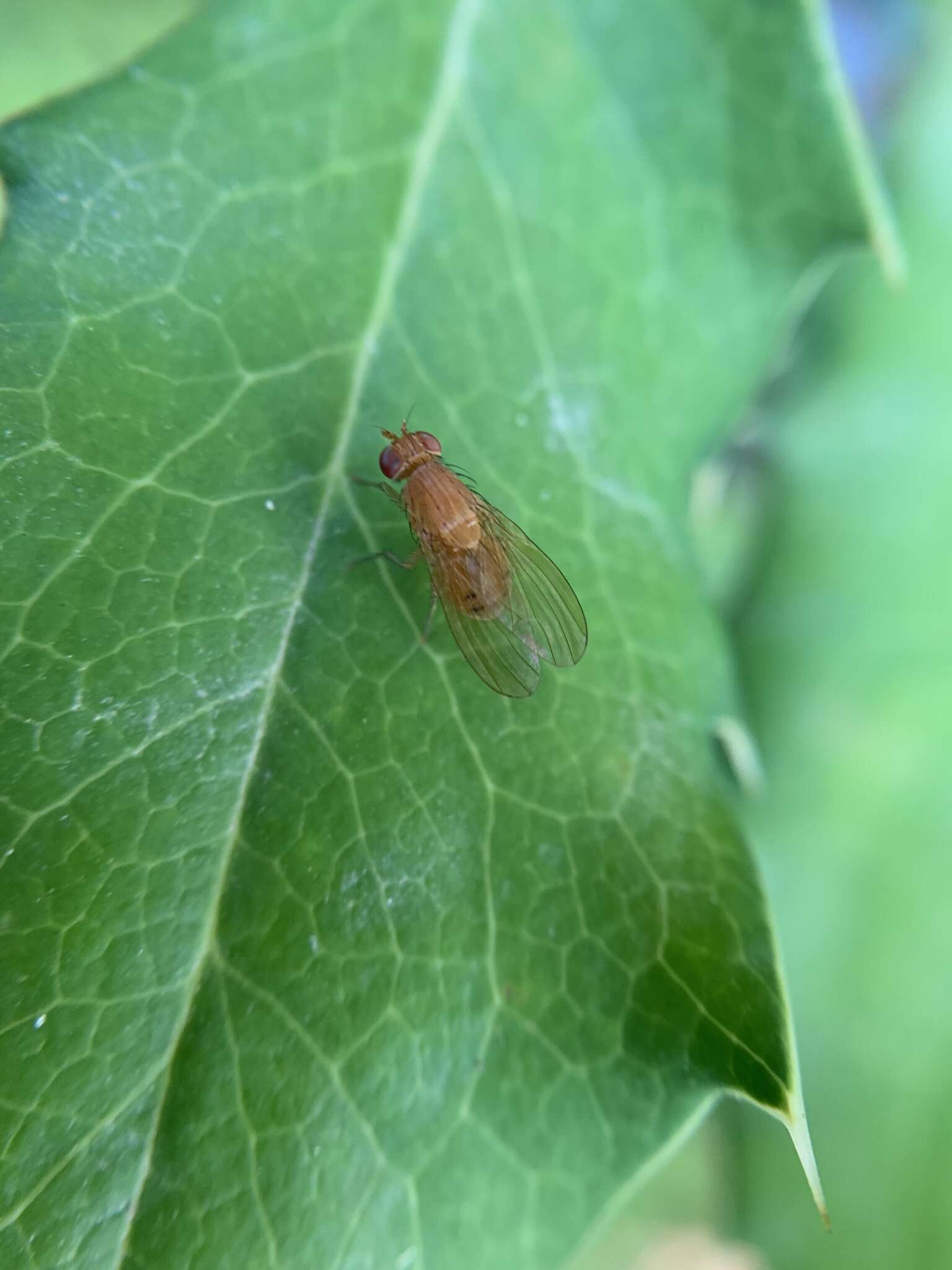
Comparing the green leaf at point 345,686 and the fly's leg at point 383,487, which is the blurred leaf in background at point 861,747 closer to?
the green leaf at point 345,686

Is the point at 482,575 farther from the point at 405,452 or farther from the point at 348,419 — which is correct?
the point at 348,419

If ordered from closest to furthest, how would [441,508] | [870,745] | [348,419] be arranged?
[348,419]
[441,508]
[870,745]

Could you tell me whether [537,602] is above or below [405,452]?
below

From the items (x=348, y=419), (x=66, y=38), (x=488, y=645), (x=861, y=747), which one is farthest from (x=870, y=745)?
(x=66, y=38)

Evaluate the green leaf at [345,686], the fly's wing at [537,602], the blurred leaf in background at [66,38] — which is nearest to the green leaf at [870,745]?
the green leaf at [345,686]

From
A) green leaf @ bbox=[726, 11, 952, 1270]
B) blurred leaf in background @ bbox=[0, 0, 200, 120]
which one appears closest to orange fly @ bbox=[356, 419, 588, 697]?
green leaf @ bbox=[726, 11, 952, 1270]

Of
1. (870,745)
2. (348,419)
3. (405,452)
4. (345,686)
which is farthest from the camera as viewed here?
(870,745)

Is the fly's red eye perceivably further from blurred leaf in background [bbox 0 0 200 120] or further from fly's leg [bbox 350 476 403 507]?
blurred leaf in background [bbox 0 0 200 120]

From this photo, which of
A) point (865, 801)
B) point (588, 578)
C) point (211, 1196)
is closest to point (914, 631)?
point (865, 801)
